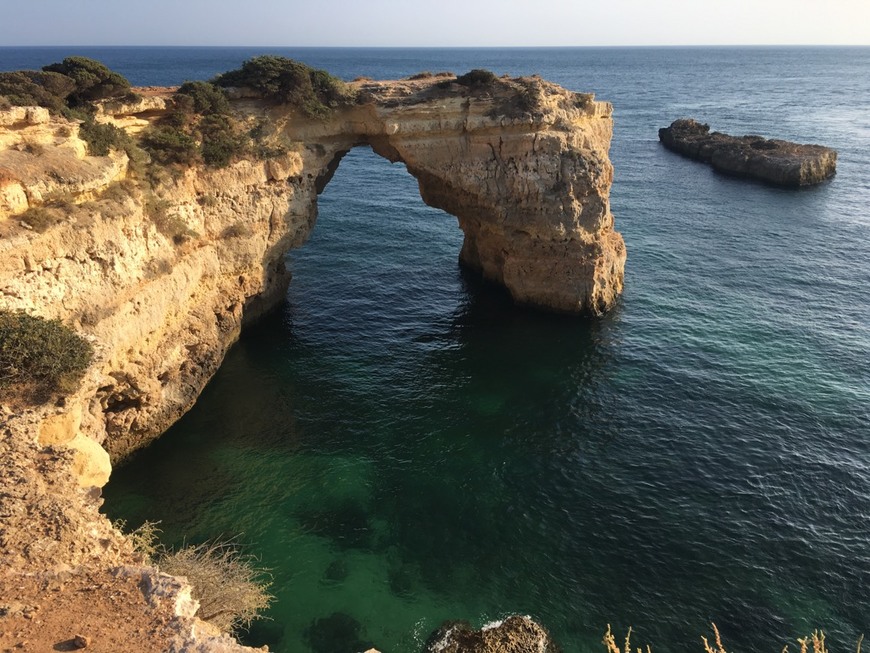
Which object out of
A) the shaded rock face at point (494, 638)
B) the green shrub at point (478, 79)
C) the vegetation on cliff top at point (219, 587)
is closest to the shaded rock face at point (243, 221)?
the green shrub at point (478, 79)

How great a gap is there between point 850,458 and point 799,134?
86.1 m

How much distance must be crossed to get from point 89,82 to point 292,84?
34.8 ft

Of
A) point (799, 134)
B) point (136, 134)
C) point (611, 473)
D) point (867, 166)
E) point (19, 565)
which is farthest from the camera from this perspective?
point (799, 134)

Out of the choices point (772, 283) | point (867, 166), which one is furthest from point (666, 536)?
point (867, 166)

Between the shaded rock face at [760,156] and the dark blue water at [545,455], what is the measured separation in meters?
22.6

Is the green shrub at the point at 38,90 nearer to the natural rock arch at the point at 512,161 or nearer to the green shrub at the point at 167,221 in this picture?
the green shrub at the point at 167,221

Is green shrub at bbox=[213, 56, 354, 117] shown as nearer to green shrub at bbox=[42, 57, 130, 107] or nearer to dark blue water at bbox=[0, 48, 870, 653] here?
green shrub at bbox=[42, 57, 130, 107]

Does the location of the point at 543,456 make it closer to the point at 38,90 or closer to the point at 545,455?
the point at 545,455

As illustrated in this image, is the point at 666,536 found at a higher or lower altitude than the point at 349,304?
lower

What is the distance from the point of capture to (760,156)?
2938 inches

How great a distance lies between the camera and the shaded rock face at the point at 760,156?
70000 millimetres

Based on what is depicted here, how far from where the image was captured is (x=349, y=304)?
4212 centimetres

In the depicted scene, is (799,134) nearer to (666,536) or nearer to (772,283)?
(772,283)

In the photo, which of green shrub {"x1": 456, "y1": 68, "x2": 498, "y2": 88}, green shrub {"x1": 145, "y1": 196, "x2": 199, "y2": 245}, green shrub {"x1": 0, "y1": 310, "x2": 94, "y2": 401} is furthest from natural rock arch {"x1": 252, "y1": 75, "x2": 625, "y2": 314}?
green shrub {"x1": 0, "y1": 310, "x2": 94, "y2": 401}
